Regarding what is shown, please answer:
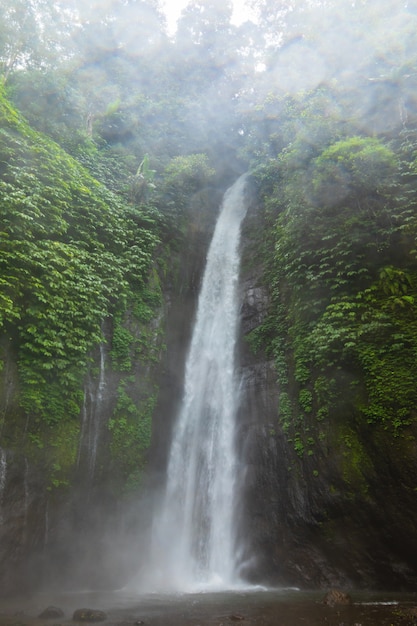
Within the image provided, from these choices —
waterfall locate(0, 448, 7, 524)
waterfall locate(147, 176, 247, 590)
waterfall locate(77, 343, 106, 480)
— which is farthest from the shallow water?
waterfall locate(77, 343, 106, 480)

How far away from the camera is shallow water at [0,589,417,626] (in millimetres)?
6070

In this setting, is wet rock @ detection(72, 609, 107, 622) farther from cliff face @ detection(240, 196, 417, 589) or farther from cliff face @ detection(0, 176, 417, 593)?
cliff face @ detection(240, 196, 417, 589)

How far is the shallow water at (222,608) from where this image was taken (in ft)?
19.9

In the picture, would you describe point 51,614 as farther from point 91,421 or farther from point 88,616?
point 91,421

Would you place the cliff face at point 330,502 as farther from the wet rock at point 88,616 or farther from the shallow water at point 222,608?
the wet rock at point 88,616

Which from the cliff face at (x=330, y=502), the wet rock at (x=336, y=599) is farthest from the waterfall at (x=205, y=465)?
the wet rock at (x=336, y=599)

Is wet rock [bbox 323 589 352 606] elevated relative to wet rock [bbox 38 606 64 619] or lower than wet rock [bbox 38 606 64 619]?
lower

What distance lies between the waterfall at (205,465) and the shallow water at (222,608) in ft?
5.47

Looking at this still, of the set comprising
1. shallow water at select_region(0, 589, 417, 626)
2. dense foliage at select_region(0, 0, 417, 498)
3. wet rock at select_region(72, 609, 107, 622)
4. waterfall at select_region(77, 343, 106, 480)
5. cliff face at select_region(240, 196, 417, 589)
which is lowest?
shallow water at select_region(0, 589, 417, 626)

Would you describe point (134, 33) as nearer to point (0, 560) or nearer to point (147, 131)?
point (147, 131)

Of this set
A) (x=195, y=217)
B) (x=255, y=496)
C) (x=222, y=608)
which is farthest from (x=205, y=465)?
(x=195, y=217)

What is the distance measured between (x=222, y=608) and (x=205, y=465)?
5.09m

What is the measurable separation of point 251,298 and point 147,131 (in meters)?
14.3

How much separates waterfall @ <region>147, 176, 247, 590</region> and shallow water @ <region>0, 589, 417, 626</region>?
1.67 m
